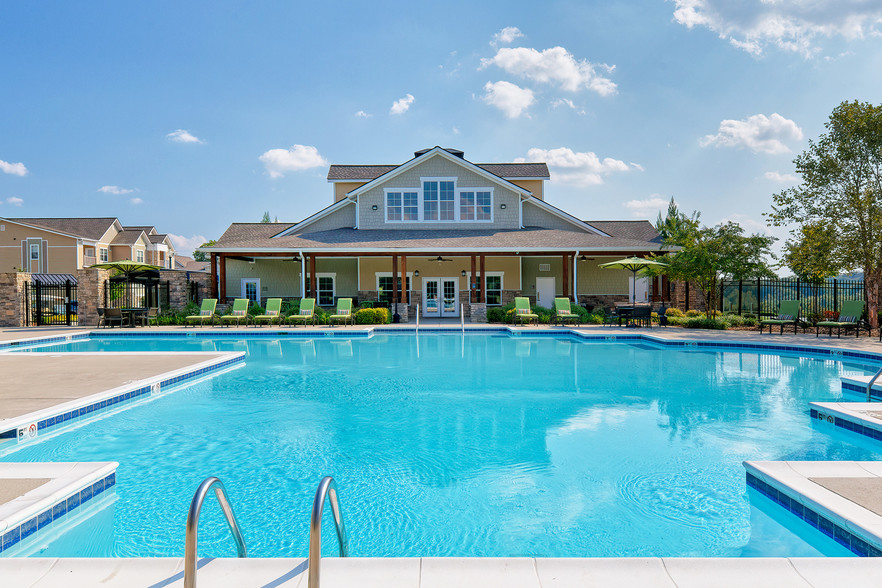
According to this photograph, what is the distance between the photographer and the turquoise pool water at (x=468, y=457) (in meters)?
3.88

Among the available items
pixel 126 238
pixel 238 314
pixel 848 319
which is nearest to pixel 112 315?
pixel 238 314

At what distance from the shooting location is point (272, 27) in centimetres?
1748

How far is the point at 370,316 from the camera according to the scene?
20719mm

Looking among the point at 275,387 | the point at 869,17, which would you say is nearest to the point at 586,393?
the point at 275,387

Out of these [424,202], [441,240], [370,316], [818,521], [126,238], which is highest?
[126,238]

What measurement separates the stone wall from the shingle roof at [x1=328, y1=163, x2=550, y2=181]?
584 inches

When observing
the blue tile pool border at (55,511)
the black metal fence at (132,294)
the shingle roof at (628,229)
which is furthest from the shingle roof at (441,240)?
the blue tile pool border at (55,511)

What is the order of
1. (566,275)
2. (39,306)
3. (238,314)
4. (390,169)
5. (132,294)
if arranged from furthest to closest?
(390,169), (132,294), (566,275), (39,306), (238,314)

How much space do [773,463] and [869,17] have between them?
16.2 metres

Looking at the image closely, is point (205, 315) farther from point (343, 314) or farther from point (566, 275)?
point (566, 275)

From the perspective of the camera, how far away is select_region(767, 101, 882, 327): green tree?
16156 mm

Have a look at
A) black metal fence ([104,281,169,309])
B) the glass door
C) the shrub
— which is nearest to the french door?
the glass door

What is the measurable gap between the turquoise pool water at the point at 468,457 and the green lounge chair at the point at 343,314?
9555mm

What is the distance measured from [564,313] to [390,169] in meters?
13.9
